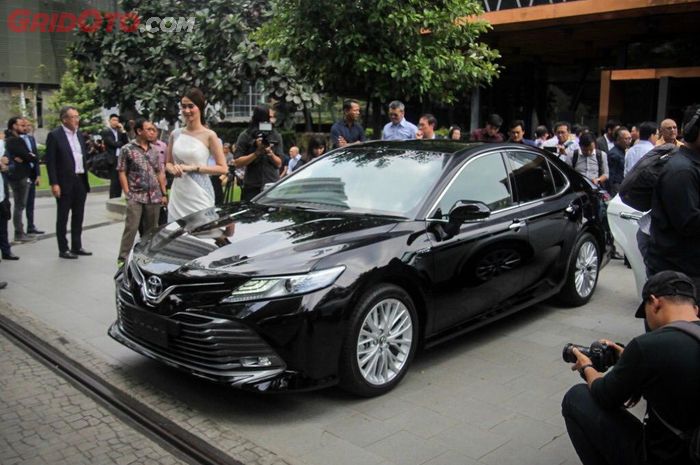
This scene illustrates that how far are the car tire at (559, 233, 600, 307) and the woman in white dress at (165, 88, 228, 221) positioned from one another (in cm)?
344

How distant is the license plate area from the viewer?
3.97m

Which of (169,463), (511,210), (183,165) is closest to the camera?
(169,463)

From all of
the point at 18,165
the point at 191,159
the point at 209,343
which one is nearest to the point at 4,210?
the point at 18,165

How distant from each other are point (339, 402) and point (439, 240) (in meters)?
1.32

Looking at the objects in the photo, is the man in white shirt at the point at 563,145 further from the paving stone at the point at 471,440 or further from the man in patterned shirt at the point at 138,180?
the paving stone at the point at 471,440

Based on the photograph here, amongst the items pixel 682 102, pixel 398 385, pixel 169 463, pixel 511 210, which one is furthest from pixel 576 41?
pixel 169 463

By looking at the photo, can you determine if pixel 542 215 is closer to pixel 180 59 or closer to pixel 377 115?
pixel 377 115

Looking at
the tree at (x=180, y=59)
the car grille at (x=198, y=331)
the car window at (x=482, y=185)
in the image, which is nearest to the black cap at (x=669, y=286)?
the car grille at (x=198, y=331)

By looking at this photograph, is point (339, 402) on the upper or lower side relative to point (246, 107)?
lower

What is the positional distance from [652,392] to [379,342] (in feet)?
6.47

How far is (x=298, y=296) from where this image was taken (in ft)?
12.5

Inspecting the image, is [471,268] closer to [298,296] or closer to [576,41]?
[298,296]

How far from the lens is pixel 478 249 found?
492cm

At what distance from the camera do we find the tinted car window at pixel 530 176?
563 cm
